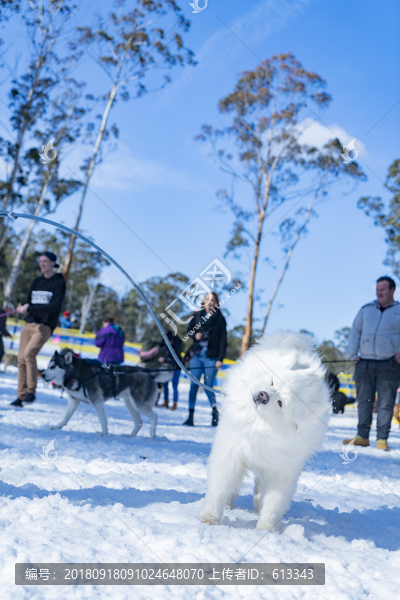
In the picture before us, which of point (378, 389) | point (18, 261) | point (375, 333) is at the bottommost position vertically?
point (378, 389)

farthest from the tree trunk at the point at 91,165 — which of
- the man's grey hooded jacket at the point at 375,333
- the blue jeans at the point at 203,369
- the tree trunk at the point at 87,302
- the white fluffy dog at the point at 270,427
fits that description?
the tree trunk at the point at 87,302

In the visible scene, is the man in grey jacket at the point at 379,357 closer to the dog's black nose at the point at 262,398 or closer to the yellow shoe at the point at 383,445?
the yellow shoe at the point at 383,445

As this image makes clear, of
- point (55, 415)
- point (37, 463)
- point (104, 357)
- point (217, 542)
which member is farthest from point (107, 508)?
point (104, 357)

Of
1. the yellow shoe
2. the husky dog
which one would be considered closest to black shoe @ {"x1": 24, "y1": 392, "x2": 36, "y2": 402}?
the husky dog

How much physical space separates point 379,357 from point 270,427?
429 cm

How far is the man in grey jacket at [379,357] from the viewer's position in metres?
6.08

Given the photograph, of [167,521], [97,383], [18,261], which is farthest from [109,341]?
[18,261]

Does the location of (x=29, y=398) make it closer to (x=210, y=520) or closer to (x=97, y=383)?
(x=97, y=383)

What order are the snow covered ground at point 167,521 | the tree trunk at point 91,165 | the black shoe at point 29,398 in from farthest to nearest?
1. the tree trunk at point 91,165
2. the black shoe at point 29,398
3. the snow covered ground at point 167,521

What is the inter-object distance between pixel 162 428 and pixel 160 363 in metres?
2.56

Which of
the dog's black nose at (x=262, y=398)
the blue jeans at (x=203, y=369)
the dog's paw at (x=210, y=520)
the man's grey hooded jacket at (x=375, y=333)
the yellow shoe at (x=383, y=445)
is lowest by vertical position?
the yellow shoe at (x=383, y=445)

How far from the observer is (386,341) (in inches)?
241

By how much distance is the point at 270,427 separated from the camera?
2434mm

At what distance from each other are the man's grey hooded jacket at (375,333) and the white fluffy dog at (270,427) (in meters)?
3.83
